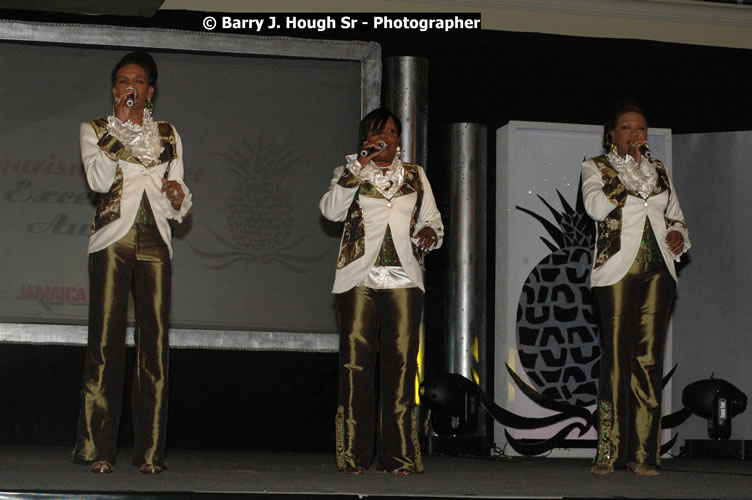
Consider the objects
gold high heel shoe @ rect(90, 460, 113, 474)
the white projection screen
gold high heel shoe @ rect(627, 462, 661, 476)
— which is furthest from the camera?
the white projection screen

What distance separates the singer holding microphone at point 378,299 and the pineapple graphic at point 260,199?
157 centimetres

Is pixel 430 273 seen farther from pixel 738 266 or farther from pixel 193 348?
pixel 738 266

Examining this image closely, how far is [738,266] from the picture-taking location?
5871mm

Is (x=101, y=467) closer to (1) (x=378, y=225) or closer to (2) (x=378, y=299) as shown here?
(2) (x=378, y=299)

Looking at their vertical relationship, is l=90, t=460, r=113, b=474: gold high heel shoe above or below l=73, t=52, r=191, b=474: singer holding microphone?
below

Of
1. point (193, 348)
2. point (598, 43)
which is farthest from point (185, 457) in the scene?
point (598, 43)

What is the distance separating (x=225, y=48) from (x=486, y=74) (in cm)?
140

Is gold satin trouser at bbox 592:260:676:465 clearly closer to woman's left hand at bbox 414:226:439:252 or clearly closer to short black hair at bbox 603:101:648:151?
short black hair at bbox 603:101:648:151

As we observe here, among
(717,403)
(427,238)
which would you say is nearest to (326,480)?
(427,238)

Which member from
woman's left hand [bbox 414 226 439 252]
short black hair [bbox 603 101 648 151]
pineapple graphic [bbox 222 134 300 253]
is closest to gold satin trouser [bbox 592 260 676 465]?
short black hair [bbox 603 101 648 151]

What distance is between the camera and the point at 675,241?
403cm

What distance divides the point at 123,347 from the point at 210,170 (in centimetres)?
192

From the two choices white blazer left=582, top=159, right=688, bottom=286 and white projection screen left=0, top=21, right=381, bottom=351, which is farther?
white projection screen left=0, top=21, right=381, bottom=351

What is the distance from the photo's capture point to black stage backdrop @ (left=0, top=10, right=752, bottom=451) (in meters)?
5.24
